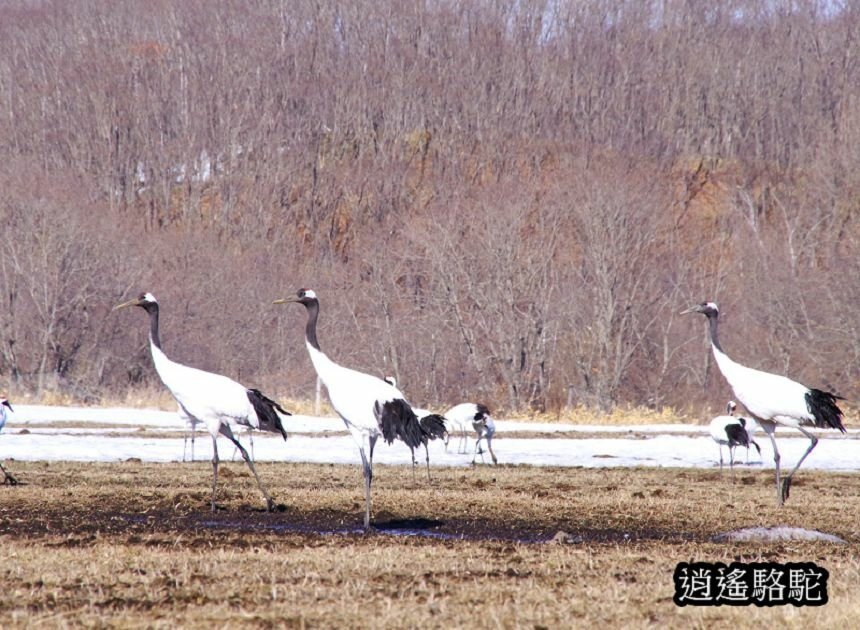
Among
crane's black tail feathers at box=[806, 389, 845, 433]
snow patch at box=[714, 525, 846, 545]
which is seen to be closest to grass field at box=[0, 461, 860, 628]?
snow patch at box=[714, 525, 846, 545]

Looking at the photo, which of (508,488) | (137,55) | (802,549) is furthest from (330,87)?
(802,549)

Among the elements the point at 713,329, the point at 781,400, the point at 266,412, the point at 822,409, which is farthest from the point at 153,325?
the point at 822,409

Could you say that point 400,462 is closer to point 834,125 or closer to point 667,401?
point 667,401

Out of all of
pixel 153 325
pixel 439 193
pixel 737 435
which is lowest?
pixel 737 435

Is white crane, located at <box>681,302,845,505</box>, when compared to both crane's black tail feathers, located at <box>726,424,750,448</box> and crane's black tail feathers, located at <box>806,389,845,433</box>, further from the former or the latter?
crane's black tail feathers, located at <box>726,424,750,448</box>

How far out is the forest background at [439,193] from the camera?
44.1 metres

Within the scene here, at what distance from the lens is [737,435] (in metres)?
19.5

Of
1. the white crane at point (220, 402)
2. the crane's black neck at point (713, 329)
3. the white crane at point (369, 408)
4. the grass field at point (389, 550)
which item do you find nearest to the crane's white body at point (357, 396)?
the white crane at point (369, 408)

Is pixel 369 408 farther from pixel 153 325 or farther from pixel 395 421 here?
pixel 153 325

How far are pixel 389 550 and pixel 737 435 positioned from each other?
11.4 m

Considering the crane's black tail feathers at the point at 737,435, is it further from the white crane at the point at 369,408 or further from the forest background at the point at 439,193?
the forest background at the point at 439,193

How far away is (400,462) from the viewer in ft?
68.7

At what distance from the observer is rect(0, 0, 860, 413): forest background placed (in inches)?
1736

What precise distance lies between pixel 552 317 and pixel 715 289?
377 inches
